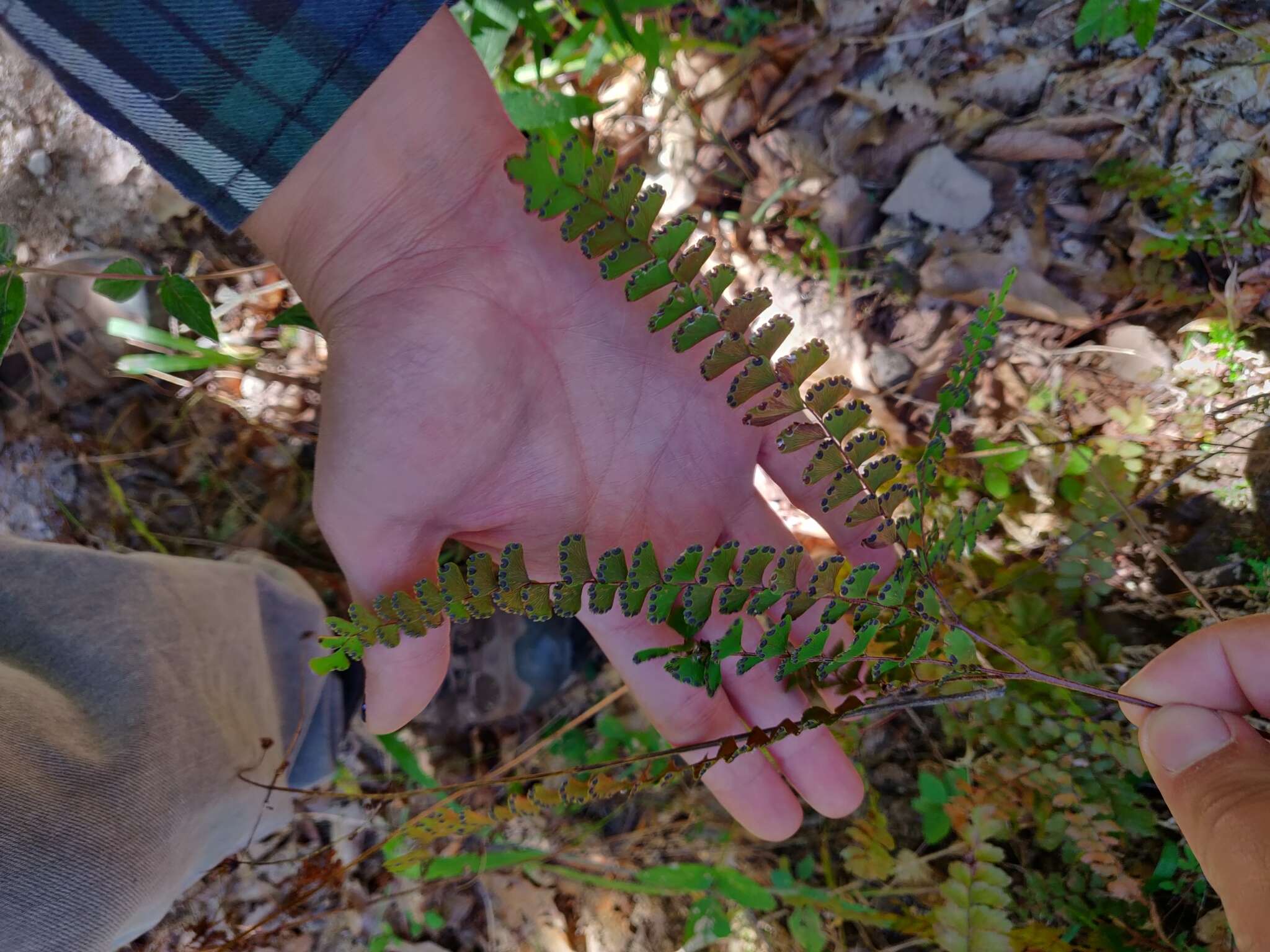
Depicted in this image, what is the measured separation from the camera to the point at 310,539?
108 inches

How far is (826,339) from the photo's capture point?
8.47ft

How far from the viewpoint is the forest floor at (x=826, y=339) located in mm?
2197

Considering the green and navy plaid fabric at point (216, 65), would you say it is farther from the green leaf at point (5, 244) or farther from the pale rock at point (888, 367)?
the pale rock at point (888, 367)

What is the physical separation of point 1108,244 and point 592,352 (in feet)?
5.44

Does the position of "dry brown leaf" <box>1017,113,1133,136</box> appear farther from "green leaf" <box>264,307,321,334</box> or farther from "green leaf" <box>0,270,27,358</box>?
"green leaf" <box>0,270,27,358</box>

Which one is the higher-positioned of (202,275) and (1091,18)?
(202,275)

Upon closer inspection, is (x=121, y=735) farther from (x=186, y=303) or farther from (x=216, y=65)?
(x=216, y=65)

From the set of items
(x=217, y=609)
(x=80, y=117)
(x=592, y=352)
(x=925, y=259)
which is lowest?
(x=925, y=259)

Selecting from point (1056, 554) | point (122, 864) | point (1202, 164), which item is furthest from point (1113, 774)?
point (122, 864)

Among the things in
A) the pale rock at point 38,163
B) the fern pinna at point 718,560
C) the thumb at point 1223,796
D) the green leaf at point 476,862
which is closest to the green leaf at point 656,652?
the fern pinna at point 718,560

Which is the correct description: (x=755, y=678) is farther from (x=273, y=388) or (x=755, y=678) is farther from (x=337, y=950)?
(x=273, y=388)

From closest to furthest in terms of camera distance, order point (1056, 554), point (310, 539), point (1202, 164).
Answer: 1. point (1056, 554)
2. point (1202, 164)
3. point (310, 539)

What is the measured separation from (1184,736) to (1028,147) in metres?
1.87

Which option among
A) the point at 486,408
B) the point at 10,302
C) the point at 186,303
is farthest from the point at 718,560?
the point at 10,302
